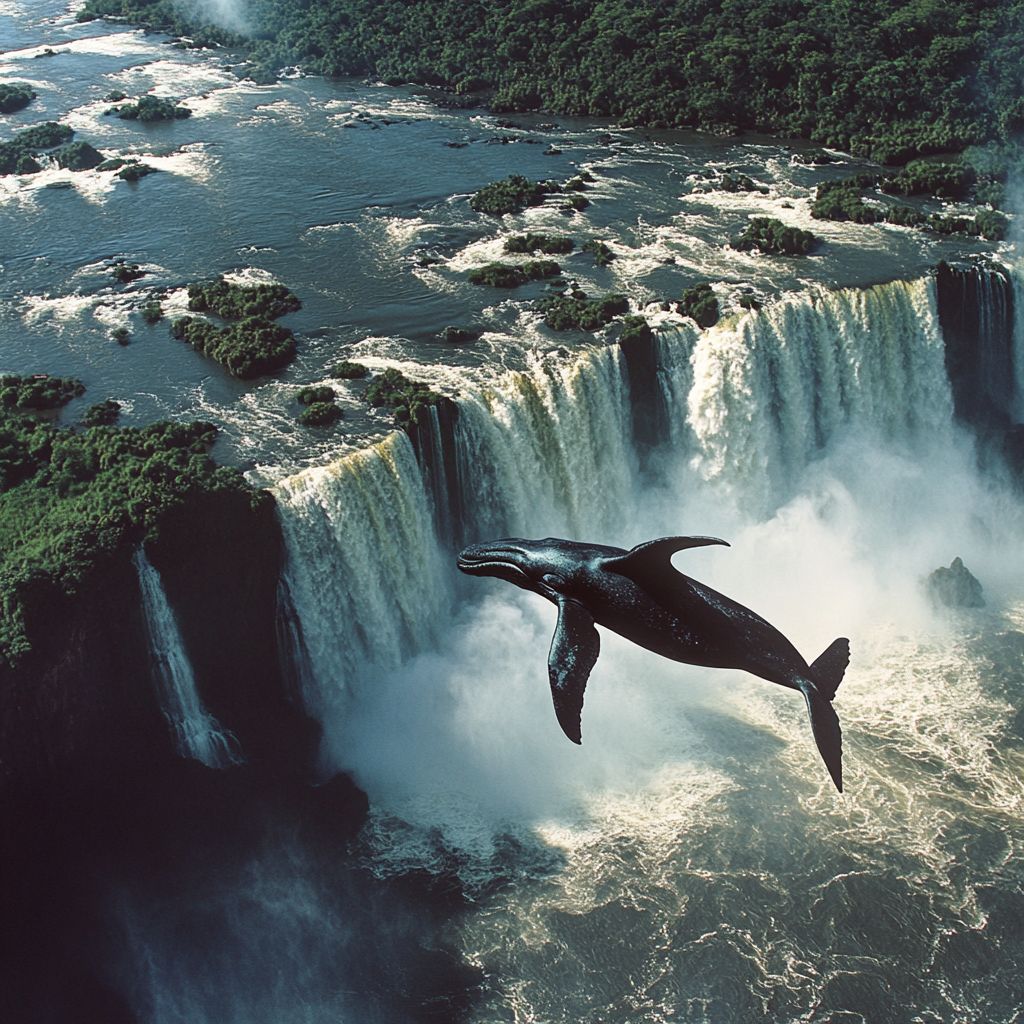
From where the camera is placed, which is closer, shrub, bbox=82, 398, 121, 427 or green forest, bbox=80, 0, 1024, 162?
shrub, bbox=82, 398, 121, 427

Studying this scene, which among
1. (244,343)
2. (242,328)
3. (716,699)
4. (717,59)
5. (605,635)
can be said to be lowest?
(716,699)

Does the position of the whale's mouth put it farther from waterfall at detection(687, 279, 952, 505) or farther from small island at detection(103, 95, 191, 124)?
small island at detection(103, 95, 191, 124)

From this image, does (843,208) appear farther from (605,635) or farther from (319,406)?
(605,635)

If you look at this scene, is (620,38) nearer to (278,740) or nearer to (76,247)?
(76,247)

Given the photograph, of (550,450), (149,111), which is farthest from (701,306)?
(149,111)

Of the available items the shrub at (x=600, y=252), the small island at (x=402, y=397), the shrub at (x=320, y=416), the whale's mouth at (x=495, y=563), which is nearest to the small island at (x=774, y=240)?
the shrub at (x=600, y=252)

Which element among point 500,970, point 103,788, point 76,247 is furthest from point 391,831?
point 76,247

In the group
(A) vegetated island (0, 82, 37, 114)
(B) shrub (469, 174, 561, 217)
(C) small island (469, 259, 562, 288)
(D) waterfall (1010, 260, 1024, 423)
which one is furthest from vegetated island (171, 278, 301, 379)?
(A) vegetated island (0, 82, 37, 114)
